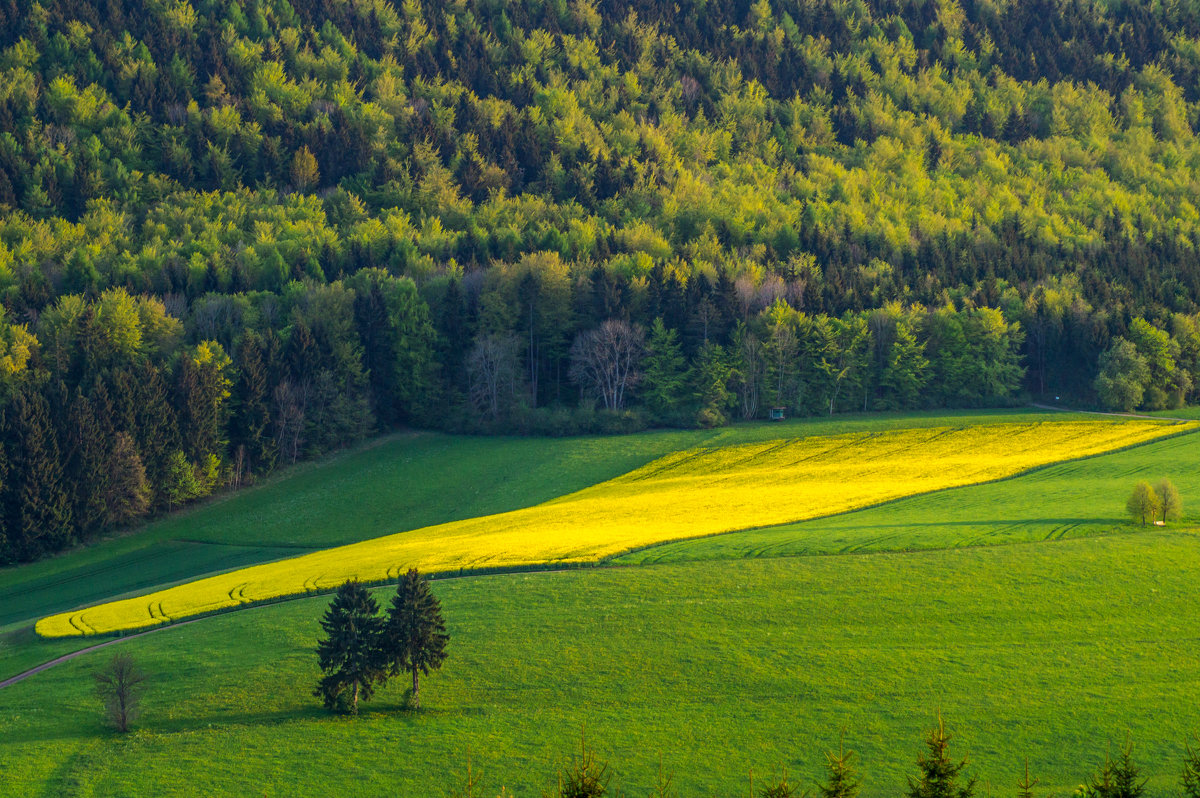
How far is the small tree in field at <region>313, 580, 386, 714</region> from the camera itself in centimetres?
3678

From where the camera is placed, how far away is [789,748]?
32.2m

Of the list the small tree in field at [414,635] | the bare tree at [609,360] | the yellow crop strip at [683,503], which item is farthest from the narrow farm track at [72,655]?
the bare tree at [609,360]

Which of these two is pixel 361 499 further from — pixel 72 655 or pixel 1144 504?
pixel 1144 504

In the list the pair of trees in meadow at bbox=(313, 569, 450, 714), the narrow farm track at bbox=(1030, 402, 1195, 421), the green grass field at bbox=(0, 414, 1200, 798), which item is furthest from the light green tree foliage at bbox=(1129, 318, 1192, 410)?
the pair of trees in meadow at bbox=(313, 569, 450, 714)

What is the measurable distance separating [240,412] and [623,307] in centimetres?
3849

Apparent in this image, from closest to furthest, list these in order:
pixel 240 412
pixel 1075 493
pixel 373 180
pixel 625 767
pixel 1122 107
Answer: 1. pixel 625 767
2. pixel 1075 493
3. pixel 240 412
4. pixel 373 180
5. pixel 1122 107

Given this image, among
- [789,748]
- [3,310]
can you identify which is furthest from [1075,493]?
[3,310]

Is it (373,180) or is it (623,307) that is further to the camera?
(373,180)

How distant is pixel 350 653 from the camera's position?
3722 cm

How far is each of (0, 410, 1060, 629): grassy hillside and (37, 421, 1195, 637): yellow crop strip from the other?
172 inches

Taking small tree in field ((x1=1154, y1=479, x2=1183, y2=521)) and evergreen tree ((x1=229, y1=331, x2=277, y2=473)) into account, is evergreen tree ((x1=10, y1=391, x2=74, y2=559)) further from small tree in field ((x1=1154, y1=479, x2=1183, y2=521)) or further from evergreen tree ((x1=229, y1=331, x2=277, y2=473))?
small tree in field ((x1=1154, y1=479, x2=1183, y2=521))

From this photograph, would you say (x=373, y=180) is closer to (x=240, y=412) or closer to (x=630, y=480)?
(x=240, y=412)

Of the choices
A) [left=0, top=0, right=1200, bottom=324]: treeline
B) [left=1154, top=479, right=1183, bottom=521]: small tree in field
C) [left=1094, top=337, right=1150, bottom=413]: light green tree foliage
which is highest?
[left=0, top=0, right=1200, bottom=324]: treeline

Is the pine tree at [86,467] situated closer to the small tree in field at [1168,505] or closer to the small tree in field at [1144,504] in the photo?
the small tree in field at [1144,504]
